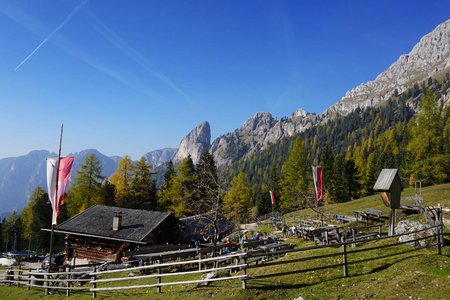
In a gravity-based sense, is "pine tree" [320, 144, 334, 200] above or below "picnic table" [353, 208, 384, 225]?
above

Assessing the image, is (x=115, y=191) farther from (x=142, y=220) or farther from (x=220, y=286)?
(x=220, y=286)

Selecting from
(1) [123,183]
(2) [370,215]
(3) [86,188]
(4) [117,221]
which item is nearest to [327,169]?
(2) [370,215]

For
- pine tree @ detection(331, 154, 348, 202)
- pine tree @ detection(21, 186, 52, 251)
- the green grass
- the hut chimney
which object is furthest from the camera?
pine tree @ detection(331, 154, 348, 202)

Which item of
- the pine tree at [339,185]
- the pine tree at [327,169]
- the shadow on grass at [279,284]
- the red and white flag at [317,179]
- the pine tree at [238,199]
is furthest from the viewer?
the pine tree at [327,169]

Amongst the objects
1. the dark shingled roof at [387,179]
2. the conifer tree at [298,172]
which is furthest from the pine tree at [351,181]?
the dark shingled roof at [387,179]

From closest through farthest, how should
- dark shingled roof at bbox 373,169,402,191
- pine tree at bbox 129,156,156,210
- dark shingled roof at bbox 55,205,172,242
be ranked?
dark shingled roof at bbox 373,169,402,191 < dark shingled roof at bbox 55,205,172,242 < pine tree at bbox 129,156,156,210

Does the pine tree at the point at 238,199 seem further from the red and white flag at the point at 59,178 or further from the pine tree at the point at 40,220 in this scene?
the red and white flag at the point at 59,178

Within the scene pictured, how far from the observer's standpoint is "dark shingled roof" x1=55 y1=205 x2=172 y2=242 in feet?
106

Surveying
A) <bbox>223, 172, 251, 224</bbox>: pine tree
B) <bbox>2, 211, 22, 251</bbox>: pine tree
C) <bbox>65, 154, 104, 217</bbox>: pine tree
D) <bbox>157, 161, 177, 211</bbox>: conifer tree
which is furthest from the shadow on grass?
<bbox>2, 211, 22, 251</bbox>: pine tree

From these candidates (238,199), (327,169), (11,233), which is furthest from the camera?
(11,233)

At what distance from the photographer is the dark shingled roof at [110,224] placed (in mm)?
32438

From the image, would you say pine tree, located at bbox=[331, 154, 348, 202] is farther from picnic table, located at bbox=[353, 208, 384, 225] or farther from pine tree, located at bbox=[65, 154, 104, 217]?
pine tree, located at bbox=[65, 154, 104, 217]

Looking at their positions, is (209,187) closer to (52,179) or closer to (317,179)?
(52,179)

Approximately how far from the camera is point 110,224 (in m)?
34.4
